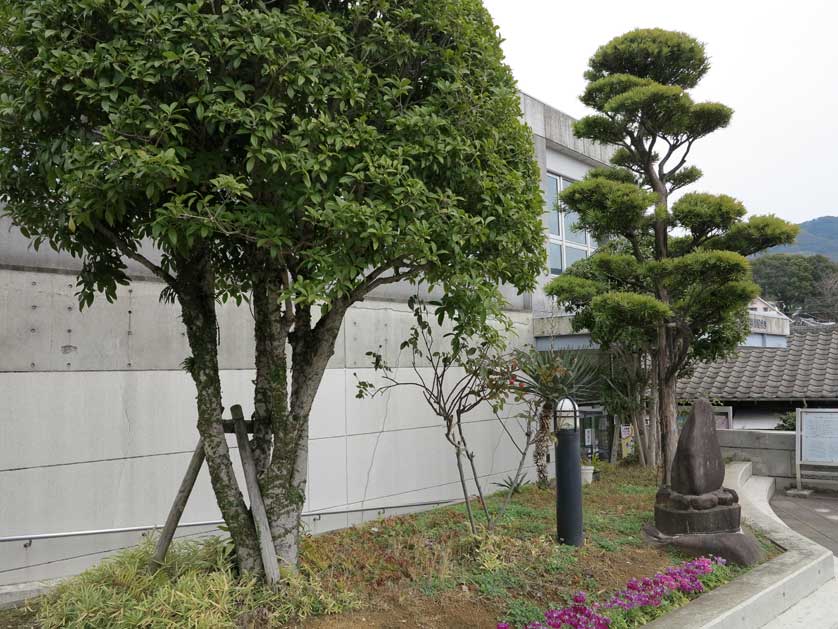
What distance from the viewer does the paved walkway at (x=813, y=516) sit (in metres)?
8.34

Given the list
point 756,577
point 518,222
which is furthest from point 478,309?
point 756,577

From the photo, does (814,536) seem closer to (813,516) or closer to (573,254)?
(813,516)

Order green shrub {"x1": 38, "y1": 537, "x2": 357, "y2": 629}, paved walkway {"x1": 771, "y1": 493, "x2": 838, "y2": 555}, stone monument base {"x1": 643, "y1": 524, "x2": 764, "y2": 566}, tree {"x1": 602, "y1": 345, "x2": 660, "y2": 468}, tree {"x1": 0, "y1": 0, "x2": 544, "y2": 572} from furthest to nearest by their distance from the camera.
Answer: tree {"x1": 602, "y1": 345, "x2": 660, "y2": 468} → paved walkway {"x1": 771, "y1": 493, "x2": 838, "y2": 555} → stone monument base {"x1": 643, "y1": 524, "x2": 764, "y2": 566} → green shrub {"x1": 38, "y1": 537, "x2": 357, "y2": 629} → tree {"x1": 0, "y1": 0, "x2": 544, "y2": 572}

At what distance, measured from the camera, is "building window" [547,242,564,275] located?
47.1 feet

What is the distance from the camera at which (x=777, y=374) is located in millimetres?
13469

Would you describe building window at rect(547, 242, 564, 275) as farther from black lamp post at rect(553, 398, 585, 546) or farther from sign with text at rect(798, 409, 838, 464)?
black lamp post at rect(553, 398, 585, 546)

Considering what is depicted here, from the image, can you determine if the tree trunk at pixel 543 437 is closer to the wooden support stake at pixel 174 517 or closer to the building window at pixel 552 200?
the wooden support stake at pixel 174 517

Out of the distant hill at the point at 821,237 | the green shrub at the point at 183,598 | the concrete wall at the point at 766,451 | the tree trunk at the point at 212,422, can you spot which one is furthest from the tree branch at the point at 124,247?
the distant hill at the point at 821,237

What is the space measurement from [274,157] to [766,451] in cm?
1123

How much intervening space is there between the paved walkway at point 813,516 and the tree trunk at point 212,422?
664 cm

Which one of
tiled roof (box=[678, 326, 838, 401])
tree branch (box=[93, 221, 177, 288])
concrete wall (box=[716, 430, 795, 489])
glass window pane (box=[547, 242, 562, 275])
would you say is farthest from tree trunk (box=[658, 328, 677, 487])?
tree branch (box=[93, 221, 177, 288])

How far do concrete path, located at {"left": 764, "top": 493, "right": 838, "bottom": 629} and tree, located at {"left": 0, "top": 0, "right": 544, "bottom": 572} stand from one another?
3572mm

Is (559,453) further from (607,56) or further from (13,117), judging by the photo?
(607,56)

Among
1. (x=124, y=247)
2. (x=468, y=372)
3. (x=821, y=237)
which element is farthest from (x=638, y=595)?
(x=821, y=237)
